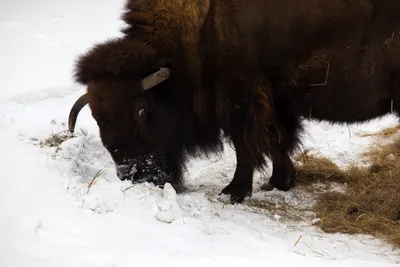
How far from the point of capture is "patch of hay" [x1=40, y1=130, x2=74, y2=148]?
15.9 ft

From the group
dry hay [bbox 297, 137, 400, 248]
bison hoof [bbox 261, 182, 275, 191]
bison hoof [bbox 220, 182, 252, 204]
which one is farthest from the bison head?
dry hay [bbox 297, 137, 400, 248]

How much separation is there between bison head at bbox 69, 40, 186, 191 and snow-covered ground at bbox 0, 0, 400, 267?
12.9 inches

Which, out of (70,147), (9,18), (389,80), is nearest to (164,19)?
(70,147)

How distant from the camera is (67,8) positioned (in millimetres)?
11930

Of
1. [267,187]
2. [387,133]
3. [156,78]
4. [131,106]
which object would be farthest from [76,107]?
[387,133]

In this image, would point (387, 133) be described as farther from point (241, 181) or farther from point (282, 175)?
point (241, 181)

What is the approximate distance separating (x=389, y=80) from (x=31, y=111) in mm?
4074

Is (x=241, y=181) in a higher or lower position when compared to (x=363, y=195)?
higher

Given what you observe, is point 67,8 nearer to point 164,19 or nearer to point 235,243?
point 164,19

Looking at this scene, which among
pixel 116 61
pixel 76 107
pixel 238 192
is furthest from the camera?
pixel 238 192

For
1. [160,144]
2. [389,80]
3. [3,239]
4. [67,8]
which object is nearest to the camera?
[3,239]

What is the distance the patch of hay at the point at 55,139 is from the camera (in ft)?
15.9

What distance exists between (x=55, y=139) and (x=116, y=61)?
145 cm

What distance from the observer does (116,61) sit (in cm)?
396
